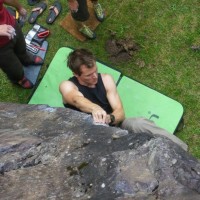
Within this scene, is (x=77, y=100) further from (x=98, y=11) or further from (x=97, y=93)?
(x=98, y=11)

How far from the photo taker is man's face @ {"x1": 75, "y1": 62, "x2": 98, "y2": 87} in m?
4.60

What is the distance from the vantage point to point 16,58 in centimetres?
551

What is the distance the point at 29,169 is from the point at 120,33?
386 cm

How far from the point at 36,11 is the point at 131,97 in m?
2.38

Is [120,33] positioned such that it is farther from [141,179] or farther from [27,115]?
[141,179]

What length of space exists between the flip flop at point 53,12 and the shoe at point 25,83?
119cm

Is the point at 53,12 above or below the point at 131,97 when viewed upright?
above

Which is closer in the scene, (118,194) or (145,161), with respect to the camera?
(118,194)

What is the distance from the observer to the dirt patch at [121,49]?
643 centimetres

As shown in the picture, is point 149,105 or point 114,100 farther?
point 149,105

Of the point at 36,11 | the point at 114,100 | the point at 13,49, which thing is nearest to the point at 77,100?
the point at 114,100

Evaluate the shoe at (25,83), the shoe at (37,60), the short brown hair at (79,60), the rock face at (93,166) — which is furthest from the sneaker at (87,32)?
the rock face at (93,166)

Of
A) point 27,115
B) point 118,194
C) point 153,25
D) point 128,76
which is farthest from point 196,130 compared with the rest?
point 118,194

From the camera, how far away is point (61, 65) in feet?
20.5
